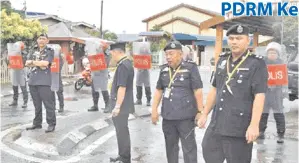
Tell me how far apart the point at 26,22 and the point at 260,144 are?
16980 millimetres

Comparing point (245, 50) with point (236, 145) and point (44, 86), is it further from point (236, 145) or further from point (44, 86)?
point (44, 86)

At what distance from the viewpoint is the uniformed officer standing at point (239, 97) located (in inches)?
155

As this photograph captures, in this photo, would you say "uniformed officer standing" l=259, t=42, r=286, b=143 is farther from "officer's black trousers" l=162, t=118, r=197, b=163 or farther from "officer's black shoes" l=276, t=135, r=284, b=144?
"officer's black trousers" l=162, t=118, r=197, b=163

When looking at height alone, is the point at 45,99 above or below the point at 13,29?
below

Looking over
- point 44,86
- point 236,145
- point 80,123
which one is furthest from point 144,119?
point 236,145

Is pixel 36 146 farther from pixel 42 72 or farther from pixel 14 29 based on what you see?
pixel 14 29

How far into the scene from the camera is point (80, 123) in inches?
346

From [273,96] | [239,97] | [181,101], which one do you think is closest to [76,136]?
[181,101]

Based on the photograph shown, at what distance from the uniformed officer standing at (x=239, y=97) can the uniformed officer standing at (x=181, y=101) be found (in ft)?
2.66

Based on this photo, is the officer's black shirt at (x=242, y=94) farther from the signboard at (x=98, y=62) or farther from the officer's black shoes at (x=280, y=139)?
the signboard at (x=98, y=62)

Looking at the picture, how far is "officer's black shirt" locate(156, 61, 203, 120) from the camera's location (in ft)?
16.3

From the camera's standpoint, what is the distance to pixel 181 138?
505 cm

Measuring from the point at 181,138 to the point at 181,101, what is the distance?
448mm

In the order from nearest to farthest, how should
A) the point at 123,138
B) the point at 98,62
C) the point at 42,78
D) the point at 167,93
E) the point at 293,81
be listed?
the point at 167,93 → the point at 123,138 → the point at 42,78 → the point at 98,62 → the point at 293,81
